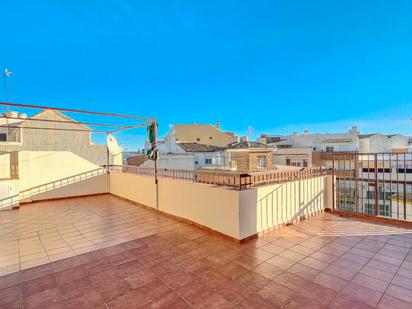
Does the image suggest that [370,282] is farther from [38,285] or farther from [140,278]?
[38,285]

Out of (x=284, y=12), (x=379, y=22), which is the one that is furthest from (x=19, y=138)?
(x=379, y=22)

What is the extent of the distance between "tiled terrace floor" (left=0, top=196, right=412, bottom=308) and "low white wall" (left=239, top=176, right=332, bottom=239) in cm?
26

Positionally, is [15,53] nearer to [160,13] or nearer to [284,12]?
[160,13]

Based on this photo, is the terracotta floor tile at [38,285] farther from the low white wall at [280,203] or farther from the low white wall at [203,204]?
the low white wall at [280,203]

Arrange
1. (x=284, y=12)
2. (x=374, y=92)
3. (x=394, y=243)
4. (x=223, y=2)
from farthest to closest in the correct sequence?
(x=374, y=92)
(x=284, y=12)
(x=223, y=2)
(x=394, y=243)

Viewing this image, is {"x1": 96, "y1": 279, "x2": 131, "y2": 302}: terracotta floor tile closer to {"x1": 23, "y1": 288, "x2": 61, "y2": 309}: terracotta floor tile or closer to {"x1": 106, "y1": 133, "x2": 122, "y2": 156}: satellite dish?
{"x1": 23, "y1": 288, "x2": 61, "y2": 309}: terracotta floor tile

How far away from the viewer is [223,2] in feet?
20.2

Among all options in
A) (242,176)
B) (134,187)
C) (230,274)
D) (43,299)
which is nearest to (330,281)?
(230,274)

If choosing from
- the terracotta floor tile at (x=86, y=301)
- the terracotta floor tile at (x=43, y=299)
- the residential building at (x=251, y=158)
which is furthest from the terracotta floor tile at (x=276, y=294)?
the residential building at (x=251, y=158)

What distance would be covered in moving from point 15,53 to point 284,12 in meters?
9.99

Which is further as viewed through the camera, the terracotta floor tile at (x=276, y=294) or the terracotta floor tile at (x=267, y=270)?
the terracotta floor tile at (x=267, y=270)

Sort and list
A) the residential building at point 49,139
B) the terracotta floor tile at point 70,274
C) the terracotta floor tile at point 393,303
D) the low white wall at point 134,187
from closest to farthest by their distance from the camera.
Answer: the terracotta floor tile at point 393,303 → the terracotta floor tile at point 70,274 → the low white wall at point 134,187 → the residential building at point 49,139

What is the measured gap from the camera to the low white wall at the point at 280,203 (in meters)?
3.27

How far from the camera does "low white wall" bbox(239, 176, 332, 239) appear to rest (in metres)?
3.27
